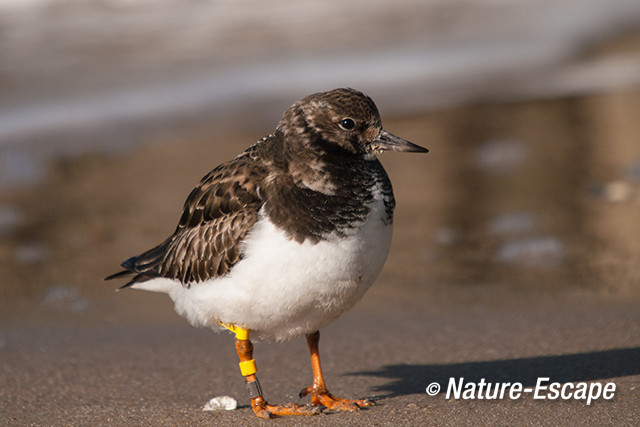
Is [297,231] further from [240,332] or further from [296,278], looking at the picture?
[240,332]

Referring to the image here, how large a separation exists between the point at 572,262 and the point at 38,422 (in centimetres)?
397

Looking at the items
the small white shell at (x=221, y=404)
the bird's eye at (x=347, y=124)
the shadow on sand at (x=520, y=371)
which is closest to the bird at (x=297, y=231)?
the bird's eye at (x=347, y=124)

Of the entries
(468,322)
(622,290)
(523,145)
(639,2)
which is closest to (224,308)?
(468,322)

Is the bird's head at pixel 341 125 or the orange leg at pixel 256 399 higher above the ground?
the bird's head at pixel 341 125

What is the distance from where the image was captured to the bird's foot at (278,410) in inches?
152

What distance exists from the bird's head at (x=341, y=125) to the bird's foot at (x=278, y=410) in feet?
4.00

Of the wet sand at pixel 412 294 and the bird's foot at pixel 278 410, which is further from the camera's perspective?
the wet sand at pixel 412 294

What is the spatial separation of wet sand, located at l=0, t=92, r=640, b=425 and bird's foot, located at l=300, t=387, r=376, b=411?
0.26ft

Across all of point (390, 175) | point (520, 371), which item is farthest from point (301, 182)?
point (390, 175)

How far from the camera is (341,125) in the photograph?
3.76m

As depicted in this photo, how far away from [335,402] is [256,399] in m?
0.38

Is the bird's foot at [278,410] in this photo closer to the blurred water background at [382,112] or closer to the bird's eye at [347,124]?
the bird's eye at [347,124]

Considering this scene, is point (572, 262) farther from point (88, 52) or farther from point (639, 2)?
point (639, 2)

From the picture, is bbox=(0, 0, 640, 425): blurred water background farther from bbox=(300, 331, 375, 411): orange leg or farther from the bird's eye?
the bird's eye
